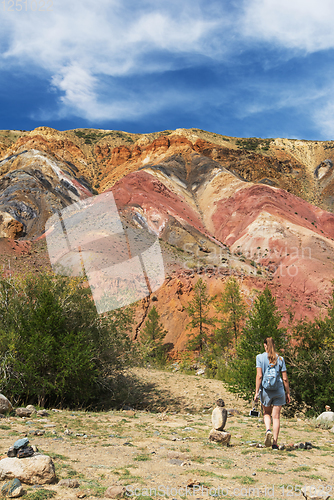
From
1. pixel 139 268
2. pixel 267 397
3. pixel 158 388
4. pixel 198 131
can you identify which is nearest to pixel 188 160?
pixel 198 131

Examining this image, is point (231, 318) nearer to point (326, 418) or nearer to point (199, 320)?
point (199, 320)

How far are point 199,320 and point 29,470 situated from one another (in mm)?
23974

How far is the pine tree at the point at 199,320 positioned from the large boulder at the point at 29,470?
23006mm

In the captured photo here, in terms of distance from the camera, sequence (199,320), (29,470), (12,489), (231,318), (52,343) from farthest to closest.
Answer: (199,320) < (231,318) < (52,343) < (29,470) < (12,489)

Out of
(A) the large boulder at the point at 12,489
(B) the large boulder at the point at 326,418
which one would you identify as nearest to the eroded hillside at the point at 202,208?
(B) the large boulder at the point at 326,418

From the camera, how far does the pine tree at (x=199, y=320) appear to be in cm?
2686

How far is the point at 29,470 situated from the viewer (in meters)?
4.03

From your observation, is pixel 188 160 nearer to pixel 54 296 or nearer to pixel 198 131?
pixel 198 131

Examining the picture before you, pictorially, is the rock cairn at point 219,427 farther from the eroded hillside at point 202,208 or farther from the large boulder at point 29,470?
the eroded hillside at point 202,208

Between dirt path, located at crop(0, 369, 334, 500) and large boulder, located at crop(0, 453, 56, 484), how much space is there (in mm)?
127

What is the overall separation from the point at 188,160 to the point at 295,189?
26285 millimetres

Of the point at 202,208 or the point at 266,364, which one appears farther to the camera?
the point at 202,208

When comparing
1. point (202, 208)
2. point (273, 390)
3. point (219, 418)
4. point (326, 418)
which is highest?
point (202, 208)

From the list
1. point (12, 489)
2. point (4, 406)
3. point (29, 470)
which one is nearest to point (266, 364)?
point (29, 470)
